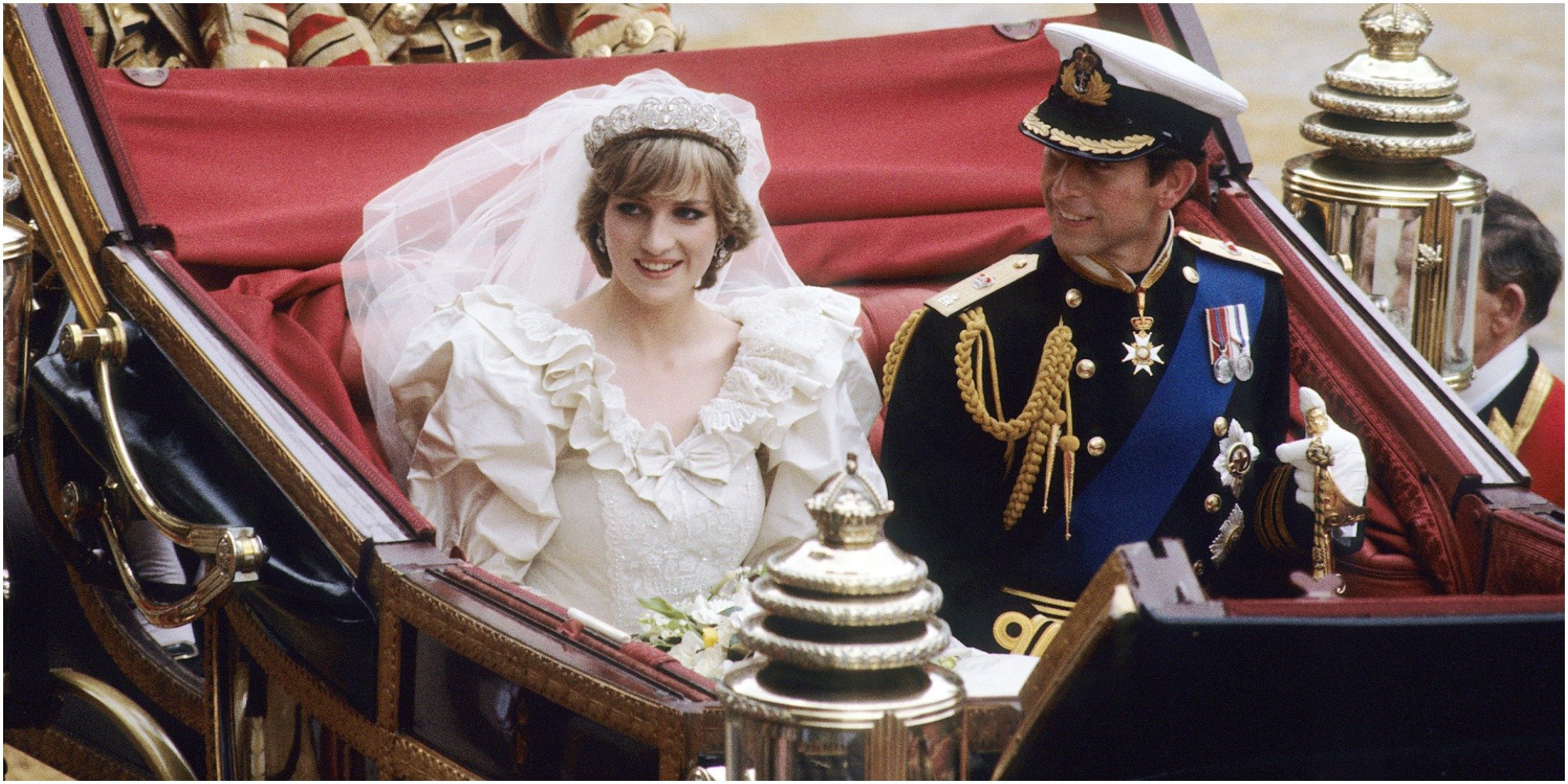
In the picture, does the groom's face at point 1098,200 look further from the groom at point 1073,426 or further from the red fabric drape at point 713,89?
the red fabric drape at point 713,89

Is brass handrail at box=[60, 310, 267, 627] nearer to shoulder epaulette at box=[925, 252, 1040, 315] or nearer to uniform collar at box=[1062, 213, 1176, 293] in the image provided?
shoulder epaulette at box=[925, 252, 1040, 315]

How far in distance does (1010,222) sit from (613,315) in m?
0.89

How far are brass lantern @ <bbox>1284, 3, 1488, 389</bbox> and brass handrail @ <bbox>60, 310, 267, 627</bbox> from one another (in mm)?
2000

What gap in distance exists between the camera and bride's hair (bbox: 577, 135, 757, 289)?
7.99 feet

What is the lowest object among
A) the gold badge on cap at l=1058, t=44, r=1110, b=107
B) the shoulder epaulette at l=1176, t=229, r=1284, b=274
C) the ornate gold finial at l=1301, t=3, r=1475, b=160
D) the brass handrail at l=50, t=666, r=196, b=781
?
the brass handrail at l=50, t=666, r=196, b=781

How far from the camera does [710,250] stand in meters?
2.51

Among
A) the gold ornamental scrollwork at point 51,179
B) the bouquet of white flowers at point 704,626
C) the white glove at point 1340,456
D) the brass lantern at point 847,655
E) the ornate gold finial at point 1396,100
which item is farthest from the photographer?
the ornate gold finial at point 1396,100

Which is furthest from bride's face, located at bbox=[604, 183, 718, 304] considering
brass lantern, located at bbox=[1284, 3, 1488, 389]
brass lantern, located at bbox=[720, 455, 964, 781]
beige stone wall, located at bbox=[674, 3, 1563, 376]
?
beige stone wall, located at bbox=[674, 3, 1563, 376]

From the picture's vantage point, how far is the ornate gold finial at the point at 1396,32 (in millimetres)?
3469

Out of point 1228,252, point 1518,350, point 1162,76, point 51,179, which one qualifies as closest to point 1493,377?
point 1518,350

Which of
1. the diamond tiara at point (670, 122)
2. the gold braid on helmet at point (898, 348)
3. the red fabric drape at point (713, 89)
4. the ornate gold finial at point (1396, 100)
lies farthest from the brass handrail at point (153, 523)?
the ornate gold finial at point (1396, 100)

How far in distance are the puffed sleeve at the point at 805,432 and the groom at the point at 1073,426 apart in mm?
88

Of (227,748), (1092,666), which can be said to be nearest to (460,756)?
(227,748)

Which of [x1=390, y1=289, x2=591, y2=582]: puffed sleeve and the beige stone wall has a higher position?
the beige stone wall
